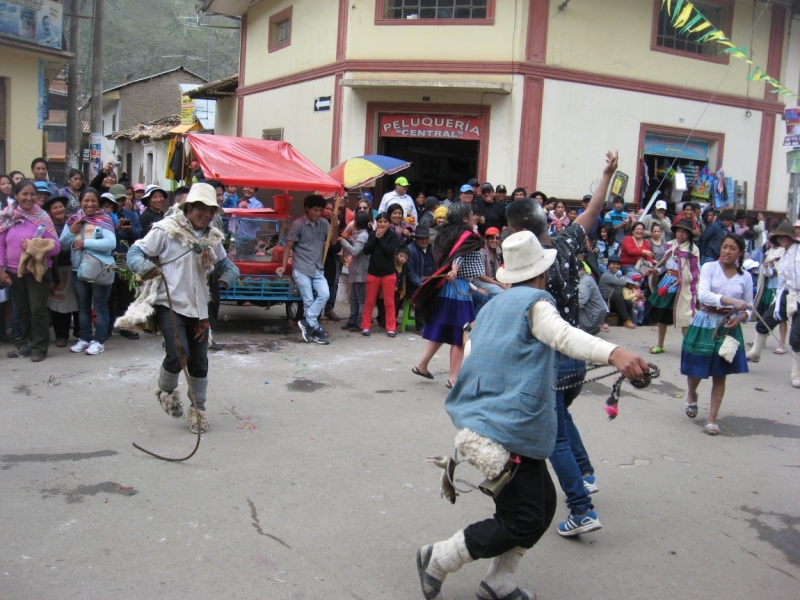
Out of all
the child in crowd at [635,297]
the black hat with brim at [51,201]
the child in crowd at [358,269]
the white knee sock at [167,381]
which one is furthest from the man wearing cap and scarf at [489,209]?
Result: the white knee sock at [167,381]

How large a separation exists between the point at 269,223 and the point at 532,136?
6.02 metres

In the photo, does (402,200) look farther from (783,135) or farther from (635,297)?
(783,135)

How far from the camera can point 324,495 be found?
4.61 m

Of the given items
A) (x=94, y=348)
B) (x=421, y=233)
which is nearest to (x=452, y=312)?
(x=421, y=233)

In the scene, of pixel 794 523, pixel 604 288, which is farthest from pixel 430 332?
pixel 604 288

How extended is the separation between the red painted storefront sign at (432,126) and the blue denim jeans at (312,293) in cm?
561

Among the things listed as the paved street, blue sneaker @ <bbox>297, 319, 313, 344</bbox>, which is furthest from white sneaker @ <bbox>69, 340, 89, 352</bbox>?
blue sneaker @ <bbox>297, 319, 313, 344</bbox>

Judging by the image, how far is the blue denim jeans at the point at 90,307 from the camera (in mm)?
8195

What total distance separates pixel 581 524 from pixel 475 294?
3434mm

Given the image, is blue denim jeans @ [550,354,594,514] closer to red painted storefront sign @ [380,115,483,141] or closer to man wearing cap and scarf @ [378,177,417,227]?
man wearing cap and scarf @ [378,177,417,227]

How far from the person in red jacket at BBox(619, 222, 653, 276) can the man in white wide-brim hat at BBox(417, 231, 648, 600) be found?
941 centimetres

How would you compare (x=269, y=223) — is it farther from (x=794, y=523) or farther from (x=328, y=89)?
(x=794, y=523)

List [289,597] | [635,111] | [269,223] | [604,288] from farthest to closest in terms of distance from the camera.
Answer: [635,111], [604,288], [269,223], [289,597]

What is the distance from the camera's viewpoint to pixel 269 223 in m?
10.1
